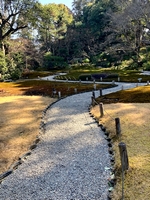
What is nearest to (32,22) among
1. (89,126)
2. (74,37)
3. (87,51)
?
(74,37)

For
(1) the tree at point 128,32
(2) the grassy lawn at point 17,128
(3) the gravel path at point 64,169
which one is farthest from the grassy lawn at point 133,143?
(1) the tree at point 128,32

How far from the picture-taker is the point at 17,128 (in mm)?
14750

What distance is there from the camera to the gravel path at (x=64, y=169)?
23.3 ft

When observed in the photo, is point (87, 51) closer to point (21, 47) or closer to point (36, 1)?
point (21, 47)

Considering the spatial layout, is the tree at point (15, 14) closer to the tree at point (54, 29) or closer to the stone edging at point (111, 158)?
the tree at point (54, 29)

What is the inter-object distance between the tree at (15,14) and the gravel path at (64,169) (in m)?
37.7

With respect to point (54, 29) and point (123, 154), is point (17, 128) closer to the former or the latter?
point (123, 154)

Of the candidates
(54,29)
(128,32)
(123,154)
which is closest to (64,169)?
(123,154)

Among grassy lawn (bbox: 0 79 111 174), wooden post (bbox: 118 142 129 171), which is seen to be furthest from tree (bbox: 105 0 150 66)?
wooden post (bbox: 118 142 129 171)

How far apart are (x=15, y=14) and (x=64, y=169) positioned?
43282 millimetres

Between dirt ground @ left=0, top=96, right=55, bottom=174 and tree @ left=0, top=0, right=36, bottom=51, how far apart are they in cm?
2923

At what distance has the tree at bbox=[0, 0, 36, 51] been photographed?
44375 millimetres

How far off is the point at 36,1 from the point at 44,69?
23.0m

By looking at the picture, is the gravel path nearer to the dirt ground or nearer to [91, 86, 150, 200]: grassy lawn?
[91, 86, 150, 200]: grassy lawn
